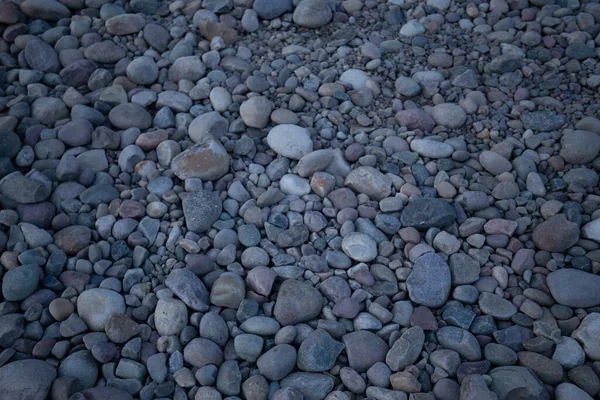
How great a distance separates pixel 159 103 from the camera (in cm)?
227

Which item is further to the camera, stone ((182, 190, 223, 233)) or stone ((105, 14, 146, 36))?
stone ((105, 14, 146, 36))

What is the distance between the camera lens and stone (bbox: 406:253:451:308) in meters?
1.72

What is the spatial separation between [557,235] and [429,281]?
460 millimetres

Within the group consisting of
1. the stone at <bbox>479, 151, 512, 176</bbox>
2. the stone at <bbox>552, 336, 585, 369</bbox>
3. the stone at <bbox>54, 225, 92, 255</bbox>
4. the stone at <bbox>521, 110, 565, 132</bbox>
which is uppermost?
the stone at <bbox>521, 110, 565, 132</bbox>

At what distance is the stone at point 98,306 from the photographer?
166 cm

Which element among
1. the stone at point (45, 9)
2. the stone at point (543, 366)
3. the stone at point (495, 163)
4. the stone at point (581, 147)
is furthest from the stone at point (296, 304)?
the stone at point (45, 9)

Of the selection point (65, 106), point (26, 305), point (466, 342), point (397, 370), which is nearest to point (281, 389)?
point (397, 370)

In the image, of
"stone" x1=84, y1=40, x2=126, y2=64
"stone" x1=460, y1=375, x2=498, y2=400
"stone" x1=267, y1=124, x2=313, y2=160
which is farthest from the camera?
"stone" x1=84, y1=40, x2=126, y2=64

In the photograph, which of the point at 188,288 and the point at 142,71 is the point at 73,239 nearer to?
the point at 188,288

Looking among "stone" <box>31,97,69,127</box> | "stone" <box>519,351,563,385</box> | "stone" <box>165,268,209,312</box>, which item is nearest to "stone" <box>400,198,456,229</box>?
"stone" <box>519,351,563,385</box>

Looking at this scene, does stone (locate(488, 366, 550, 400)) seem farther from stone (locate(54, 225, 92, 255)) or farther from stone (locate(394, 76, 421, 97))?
stone (locate(54, 225, 92, 255))

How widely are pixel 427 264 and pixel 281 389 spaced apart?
61cm

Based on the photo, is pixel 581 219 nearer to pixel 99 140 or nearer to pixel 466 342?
pixel 466 342

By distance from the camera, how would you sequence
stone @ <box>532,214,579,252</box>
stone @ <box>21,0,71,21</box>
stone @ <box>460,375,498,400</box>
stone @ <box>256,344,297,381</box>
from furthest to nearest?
1. stone @ <box>21,0,71,21</box>
2. stone @ <box>532,214,579,252</box>
3. stone @ <box>256,344,297,381</box>
4. stone @ <box>460,375,498,400</box>
